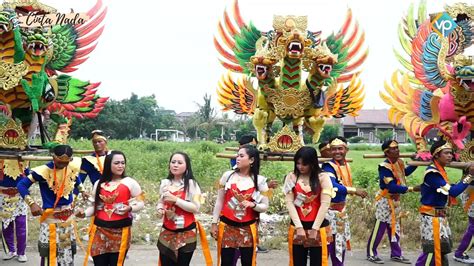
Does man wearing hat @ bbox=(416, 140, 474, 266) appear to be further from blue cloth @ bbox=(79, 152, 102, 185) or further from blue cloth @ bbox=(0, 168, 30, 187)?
blue cloth @ bbox=(0, 168, 30, 187)

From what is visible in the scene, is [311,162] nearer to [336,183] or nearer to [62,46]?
[336,183]

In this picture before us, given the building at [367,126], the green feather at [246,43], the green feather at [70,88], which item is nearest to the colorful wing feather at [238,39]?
the green feather at [246,43]

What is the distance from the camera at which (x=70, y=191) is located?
4.32 m

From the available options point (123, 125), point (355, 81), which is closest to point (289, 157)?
point (355, 81)

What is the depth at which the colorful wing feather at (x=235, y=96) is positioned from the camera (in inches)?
231

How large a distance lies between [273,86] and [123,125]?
2601 cm

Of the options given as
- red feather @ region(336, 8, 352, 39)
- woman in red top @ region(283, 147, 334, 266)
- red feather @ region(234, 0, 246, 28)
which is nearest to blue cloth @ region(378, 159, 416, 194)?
red feather @ region(336, 8, 352, 39)

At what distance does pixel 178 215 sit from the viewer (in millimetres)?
3762

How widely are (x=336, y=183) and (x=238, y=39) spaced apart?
219 cm

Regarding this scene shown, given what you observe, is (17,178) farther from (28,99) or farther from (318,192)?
(318,192)

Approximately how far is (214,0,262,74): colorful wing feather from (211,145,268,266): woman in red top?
6.45 feet

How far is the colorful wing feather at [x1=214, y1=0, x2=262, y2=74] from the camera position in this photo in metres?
5.59

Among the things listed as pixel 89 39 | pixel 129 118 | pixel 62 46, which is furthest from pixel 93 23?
pixel 129 118

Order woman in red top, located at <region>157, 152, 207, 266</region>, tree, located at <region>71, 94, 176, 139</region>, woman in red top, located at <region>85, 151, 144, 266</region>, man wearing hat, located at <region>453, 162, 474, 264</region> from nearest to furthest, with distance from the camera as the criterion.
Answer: woman in red top, located at <region>157, 152, 207, 266</region> < woman in red top, located at <region>85, 151, 144, 266</region> < man wearing hat, located at <region>453, 162, 474, 264</region> < tree, located at <region>71, 94, 176, 139</region>
